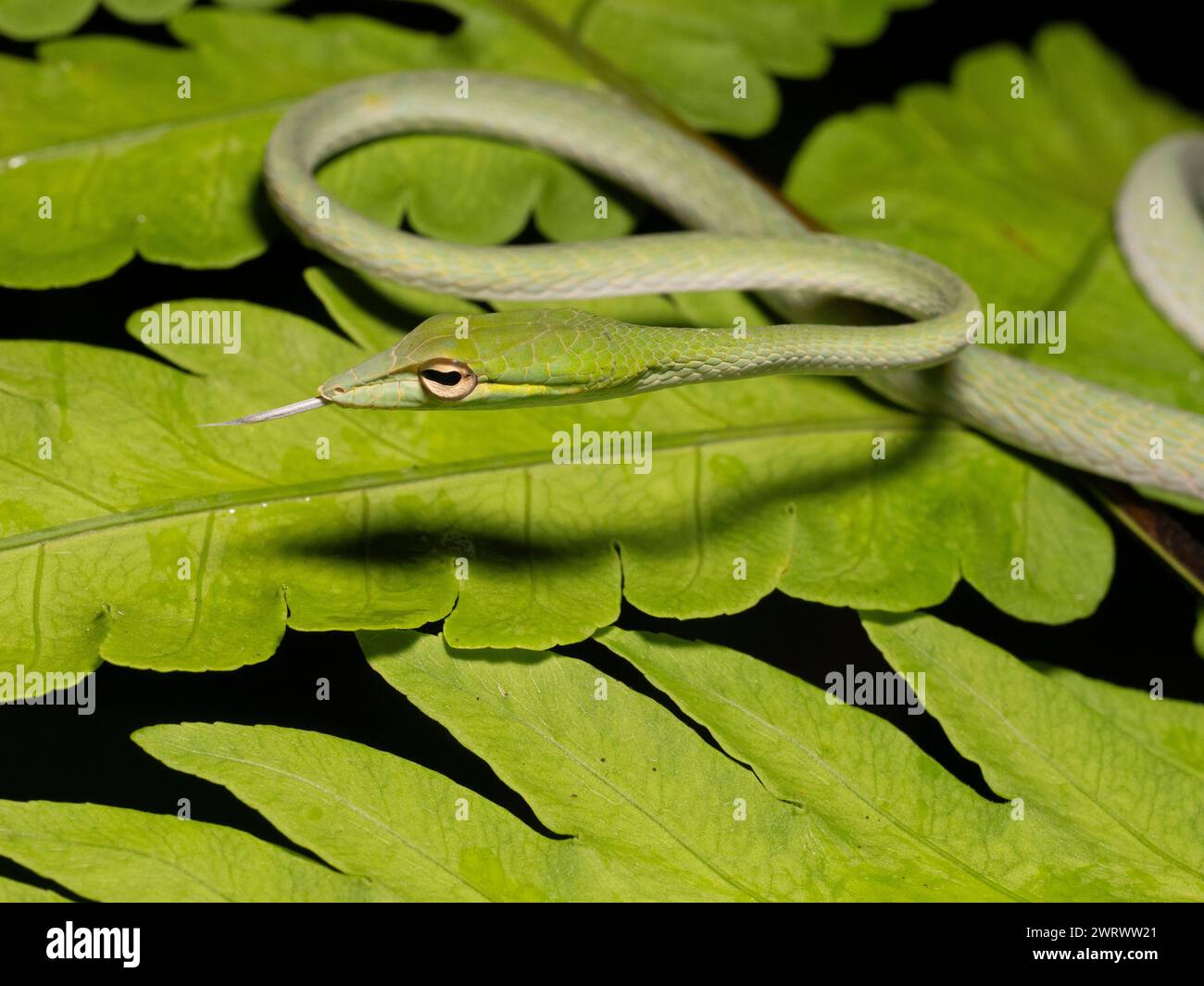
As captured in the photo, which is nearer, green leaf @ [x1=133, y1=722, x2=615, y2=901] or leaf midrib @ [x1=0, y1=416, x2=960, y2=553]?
green leaf @ [x1=133, y1=722, x2=615, y2=901]

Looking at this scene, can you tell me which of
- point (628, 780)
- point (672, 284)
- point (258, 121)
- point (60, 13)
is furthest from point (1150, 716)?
point (60, 13)

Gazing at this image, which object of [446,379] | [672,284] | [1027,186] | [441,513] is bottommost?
[441,513]

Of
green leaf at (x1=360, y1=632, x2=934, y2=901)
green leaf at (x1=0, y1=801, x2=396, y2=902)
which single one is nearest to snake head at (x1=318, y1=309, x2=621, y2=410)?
green leaf at (x1=360, y1=632, x2=934, y2=901)

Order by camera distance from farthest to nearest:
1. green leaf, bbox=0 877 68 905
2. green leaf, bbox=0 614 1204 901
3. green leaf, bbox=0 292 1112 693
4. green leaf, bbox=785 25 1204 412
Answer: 1. green leaf, bbox=785 25 1204 412
2. green leaf, bbox=0 292 1112 693
3. green leaf, bbox=0 614 1204 901
4. green leaf, bbox=0 877 68 905

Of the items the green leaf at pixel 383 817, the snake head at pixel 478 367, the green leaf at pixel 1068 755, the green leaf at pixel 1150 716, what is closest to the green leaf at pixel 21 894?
the green leaf at pixel 383 817

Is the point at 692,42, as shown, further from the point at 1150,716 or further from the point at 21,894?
the point at 21,894

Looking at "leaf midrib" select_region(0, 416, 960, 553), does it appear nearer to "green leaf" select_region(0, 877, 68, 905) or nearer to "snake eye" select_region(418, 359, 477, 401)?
"snake eye" select_region(418, 359, 477, 401)

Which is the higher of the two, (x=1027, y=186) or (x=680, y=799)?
(x=1027, y=186)

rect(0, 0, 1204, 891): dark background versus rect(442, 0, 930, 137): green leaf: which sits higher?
rect(442, 0, 930, 137): green leaf
